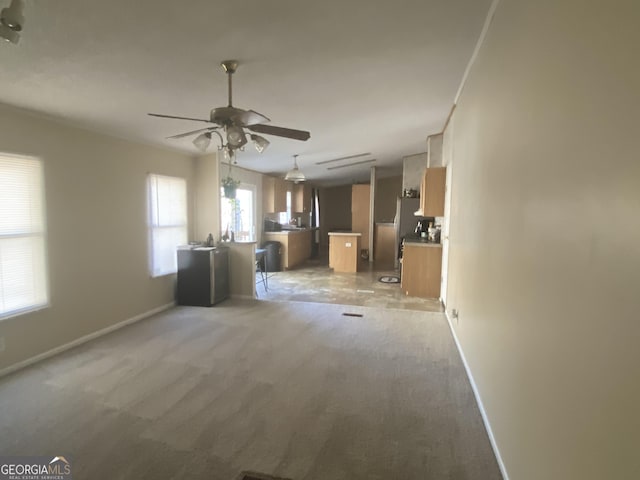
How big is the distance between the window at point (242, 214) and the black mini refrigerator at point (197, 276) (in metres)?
1.98

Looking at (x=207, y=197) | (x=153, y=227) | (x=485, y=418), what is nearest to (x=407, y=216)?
(x=207, y=197)

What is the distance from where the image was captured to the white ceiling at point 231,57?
1892 mm

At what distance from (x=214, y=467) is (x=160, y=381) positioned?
3.82ft

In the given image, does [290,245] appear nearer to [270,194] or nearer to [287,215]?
[270,194]

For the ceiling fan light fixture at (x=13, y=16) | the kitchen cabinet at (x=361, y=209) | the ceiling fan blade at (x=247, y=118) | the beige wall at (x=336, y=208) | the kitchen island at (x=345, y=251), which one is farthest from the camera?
the beige wall at (x=336, y=208)

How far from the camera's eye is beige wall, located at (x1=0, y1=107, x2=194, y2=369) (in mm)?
3041

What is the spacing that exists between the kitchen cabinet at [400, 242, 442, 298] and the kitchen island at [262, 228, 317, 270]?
3.30m

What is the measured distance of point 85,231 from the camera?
360 centimetres

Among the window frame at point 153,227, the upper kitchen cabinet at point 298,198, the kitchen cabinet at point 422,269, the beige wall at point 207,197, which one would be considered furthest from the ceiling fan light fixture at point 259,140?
the upper kitchen cabinet at point 298,198

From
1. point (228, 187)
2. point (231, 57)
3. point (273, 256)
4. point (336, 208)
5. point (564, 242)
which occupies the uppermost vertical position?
point (231, 57)

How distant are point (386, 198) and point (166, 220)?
816 cm

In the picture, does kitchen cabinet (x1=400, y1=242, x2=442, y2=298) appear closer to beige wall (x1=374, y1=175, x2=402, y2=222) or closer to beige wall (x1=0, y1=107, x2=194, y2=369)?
beige wall (x1=0, y1=107, x2=194, y2=369)

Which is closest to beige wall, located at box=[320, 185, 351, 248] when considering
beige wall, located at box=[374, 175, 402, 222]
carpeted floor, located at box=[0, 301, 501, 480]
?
beige wall, located at box=[374, 175, 402, 222]

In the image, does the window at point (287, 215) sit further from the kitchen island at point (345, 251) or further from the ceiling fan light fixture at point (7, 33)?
the ceiling fan light fixture at point (7, 33)
